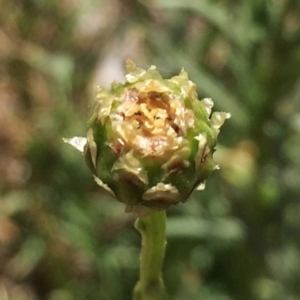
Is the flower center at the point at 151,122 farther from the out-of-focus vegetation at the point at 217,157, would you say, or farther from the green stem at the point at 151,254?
the out-of-focus vegetation at the point at 217,157

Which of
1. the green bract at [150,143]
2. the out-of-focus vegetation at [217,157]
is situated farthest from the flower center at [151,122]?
the out-of-focus vegetation at [217,157]

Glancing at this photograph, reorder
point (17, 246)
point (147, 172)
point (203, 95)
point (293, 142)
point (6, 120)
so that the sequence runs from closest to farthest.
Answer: point (147, 172) < point (203, 95) < point (293, 142) < point (17, 246) < point (6, 120)

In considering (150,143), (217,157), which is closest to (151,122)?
(150,143)

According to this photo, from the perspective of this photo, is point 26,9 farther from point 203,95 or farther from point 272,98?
point 272,98

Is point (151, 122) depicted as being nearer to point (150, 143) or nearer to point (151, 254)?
point (150, 143)

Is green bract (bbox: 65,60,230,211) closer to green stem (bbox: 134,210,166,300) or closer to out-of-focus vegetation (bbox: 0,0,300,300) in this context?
green stem (bbox: 134,210,166,300)

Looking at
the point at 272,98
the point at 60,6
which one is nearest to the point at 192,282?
the point at 272,98
